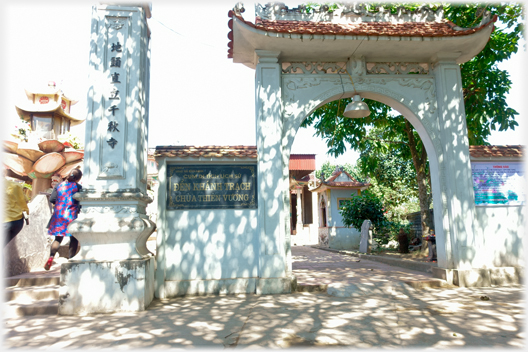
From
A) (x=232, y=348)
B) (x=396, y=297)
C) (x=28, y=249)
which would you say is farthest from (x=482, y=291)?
(x=28, y=249)

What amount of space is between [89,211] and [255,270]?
266 centimetres

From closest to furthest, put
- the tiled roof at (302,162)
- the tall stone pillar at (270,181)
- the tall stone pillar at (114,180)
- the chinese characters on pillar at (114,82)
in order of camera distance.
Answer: the tall stone pillar at (114,180) → the chinese characters on pillar at (114,82) → the tall stone pillar at (270,181) → the tiled roof at (302,162)

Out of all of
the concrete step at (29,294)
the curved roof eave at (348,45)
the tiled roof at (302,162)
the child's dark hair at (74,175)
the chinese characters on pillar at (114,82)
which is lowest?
the concrete step at (29,294)

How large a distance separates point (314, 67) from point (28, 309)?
577cm

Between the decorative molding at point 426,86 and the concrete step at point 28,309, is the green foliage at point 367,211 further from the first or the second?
the concrete step at point 28,309

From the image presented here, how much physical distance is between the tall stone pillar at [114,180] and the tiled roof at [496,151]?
18.9 feet

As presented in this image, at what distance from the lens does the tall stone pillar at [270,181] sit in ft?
17.4

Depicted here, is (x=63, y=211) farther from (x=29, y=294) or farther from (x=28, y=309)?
(x=28, y=309)

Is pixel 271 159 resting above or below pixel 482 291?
above

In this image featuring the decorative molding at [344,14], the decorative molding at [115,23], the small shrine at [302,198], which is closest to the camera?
the decorative molding at [115,23]

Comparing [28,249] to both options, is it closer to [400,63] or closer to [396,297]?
[396,297]

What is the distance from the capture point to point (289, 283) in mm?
5273

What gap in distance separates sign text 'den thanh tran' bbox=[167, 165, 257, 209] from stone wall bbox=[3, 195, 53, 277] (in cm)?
283

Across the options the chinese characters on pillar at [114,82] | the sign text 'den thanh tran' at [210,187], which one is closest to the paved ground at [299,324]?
the sign text 'den thanh tran' at [210,187]
